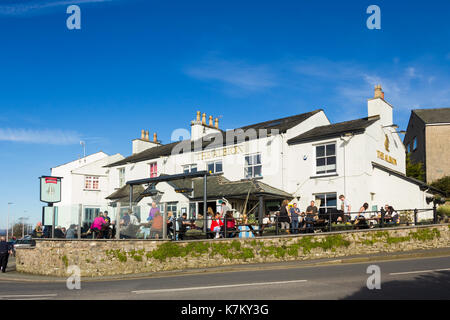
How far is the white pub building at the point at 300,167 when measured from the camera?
23672 millimetres

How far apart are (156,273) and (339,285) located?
865 centimetres

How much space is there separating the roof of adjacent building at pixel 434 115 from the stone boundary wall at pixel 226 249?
25.8 meters

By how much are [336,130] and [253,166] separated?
18.5 feet

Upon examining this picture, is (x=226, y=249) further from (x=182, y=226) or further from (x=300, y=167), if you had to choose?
(x=300, y=167)

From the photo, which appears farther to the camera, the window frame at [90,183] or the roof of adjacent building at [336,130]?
the window frame at [90,183]

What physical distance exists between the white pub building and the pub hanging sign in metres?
1.31

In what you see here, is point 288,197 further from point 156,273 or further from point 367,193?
point 156,273

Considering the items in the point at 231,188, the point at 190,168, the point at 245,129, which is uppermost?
the point at 245,129

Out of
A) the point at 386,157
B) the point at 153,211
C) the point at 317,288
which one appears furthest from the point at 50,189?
the point at 386,157

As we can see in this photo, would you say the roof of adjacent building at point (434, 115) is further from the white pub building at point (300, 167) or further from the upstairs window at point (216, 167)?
the upstairs window at point (216, 167)

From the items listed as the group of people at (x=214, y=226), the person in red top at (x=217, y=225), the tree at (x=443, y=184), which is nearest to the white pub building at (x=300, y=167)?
the group of people at (x=214, y=226)

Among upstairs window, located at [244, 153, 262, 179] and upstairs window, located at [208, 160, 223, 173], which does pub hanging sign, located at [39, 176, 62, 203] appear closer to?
upstairs window, located at [208, 160, 223, 173]

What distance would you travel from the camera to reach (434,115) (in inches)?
1673

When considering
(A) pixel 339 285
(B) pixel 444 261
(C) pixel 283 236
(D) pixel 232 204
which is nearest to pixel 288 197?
(D) pixel 232 204
